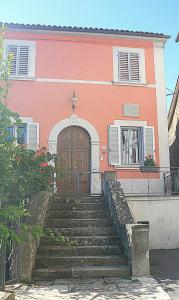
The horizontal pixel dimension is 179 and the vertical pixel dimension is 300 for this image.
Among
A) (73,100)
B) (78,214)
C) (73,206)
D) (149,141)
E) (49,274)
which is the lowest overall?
(49,274)

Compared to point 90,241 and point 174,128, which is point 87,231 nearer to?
point 90,241

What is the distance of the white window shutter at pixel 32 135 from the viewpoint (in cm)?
1216

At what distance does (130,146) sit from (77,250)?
6291 millimetres

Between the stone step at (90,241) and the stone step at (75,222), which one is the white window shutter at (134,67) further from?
the stone step at (90,241)

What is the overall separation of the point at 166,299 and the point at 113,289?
95 centimetres

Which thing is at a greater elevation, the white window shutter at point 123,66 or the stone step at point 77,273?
the white window shutter at point 123,66

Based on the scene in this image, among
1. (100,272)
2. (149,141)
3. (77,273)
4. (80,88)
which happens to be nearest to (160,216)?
(149,141)

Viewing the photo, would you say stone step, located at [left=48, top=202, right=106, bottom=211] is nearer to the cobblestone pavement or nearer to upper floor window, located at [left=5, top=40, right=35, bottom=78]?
the cobblestone pavement

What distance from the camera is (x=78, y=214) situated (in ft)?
28.8

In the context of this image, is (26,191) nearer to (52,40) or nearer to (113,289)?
(113,289)

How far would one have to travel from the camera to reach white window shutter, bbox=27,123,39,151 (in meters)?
12.2

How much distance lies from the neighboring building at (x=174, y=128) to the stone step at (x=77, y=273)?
33.0 ft

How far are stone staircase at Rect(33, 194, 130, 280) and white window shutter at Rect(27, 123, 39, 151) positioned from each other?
307cm

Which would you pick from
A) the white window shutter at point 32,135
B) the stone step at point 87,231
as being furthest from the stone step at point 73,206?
the white window shutter at point 32,135
